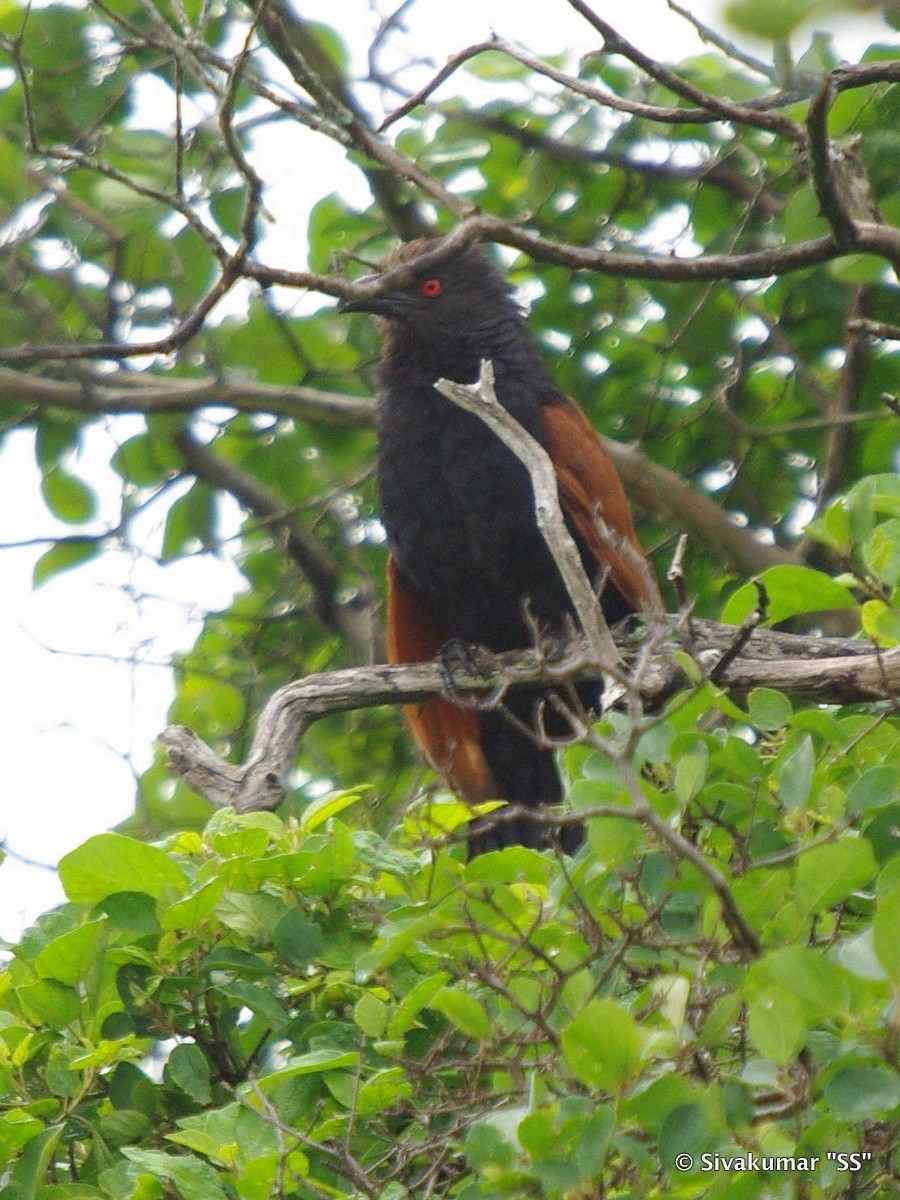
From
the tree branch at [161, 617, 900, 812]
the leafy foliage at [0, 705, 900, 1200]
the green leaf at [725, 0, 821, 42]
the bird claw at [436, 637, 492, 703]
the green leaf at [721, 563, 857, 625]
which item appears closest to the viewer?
the green leaf at [725, 0, 821, 42]

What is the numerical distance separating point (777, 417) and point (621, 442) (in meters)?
0.60

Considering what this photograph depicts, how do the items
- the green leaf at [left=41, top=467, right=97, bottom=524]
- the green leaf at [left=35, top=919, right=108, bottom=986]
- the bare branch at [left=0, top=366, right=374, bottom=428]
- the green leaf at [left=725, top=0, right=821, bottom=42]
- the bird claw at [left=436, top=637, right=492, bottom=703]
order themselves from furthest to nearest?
1. the green leaf at [left=41, top=467, right=97, bottom=524]
2. the bare branch at [left=0, top=366, right=374, bottom=428]
3. the bird claw at [left=436, top=637, right=492, bottom=703]
4. the green leaf at [left=35, top=919, right=108, bottom=986]
5. the green leaf at [left=725, top=0, right=821, bottom=42]

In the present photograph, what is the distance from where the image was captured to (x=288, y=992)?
231cm

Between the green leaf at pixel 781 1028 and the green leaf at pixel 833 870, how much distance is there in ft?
0.60

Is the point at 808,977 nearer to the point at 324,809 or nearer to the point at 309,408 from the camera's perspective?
the point at 324,809

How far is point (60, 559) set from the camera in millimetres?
5453

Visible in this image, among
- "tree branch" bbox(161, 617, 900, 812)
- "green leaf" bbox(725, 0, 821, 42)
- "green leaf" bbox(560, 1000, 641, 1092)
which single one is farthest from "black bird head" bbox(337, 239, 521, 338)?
"green leaf" bbox(725, 0, 821, 42)

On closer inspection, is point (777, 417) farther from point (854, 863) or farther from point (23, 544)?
point (854, 863)

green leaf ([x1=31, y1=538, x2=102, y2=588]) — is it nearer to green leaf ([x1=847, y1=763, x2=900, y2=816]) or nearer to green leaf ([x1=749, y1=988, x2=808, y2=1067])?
green leaf ([x1=847, y1=763, x2=900, y2=816])

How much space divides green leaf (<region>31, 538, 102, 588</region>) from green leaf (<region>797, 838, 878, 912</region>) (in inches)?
164

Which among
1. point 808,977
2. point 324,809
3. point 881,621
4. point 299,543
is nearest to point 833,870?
point 808,977

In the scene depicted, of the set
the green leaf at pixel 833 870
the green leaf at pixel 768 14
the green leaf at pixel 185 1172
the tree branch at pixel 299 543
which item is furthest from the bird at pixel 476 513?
the green leaf at pixel 768 14

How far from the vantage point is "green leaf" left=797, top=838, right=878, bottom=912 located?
1615 mm

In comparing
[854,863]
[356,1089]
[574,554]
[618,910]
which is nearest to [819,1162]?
[854,863]
